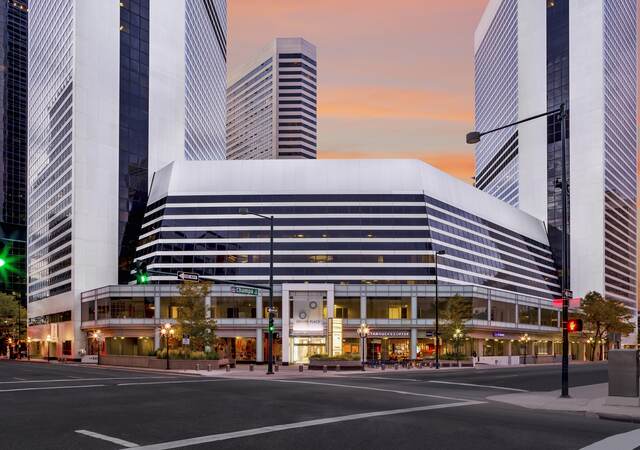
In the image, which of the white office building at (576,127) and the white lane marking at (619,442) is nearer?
the white lane marking at (619,442)


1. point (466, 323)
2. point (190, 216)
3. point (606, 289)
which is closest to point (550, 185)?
point (606, 289)

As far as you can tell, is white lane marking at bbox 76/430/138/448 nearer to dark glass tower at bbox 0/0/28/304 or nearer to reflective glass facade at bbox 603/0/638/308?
reflective glass facade at bbox 603/0/638/308

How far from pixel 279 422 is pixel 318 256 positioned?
76261 millimetres

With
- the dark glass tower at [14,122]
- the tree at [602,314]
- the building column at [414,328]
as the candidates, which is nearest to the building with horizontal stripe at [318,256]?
the building column at [414,328]

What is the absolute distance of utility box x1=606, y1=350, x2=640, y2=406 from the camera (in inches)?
909

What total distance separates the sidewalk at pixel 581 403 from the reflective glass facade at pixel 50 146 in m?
96.0

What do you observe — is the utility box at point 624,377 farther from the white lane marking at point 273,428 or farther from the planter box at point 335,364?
the planter box at point 335,364

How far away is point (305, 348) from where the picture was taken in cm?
8212

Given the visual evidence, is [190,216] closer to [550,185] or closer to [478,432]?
[478,432]

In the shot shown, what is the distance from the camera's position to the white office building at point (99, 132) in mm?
108438

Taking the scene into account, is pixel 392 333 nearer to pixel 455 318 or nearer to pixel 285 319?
pixel 455 318

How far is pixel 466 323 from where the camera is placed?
8662 centimetres

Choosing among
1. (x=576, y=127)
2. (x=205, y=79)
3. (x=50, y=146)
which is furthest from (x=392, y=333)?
(x=576, y=127)

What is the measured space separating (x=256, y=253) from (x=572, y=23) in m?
107
